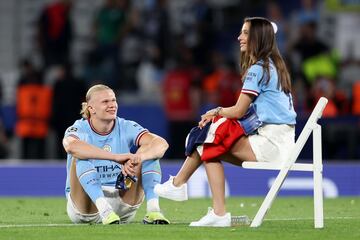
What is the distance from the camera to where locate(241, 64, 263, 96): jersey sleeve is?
9.85m

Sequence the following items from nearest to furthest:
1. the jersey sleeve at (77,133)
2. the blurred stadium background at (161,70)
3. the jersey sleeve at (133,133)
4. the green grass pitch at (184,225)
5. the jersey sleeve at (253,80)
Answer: the green grass pitch at (184,225)
the jersey sleeve at (253,80)
the jersey sleeve at (77,133)
the jersey sleeve at (133,133)
the blurred stadium background at (161,70)

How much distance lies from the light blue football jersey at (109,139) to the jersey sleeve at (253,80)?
3.94 feet

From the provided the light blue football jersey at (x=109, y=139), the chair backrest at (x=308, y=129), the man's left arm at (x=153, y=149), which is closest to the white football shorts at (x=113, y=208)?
the light blue football jersey at (x=109, y=139)

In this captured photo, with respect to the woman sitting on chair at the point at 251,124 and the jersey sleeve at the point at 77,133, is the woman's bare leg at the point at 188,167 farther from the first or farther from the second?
the jersey sleeve at the point at 77,133

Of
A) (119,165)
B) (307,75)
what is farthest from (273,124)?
(307,75)

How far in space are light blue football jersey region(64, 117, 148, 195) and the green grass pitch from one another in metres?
0.47

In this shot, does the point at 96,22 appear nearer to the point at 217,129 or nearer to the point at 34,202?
the point at 34,202

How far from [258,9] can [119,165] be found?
45.8 ft

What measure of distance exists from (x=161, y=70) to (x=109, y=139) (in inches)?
471

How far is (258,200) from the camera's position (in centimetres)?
1564

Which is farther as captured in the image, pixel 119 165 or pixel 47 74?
pixel 47 74

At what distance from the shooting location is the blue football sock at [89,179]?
400 inches

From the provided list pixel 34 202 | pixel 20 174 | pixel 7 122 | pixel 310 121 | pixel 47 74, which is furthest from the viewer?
pixel 47 74

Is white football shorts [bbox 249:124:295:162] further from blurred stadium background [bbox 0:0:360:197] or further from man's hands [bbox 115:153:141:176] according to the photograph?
blurred stadium background [bbox 0:0:360:197]
